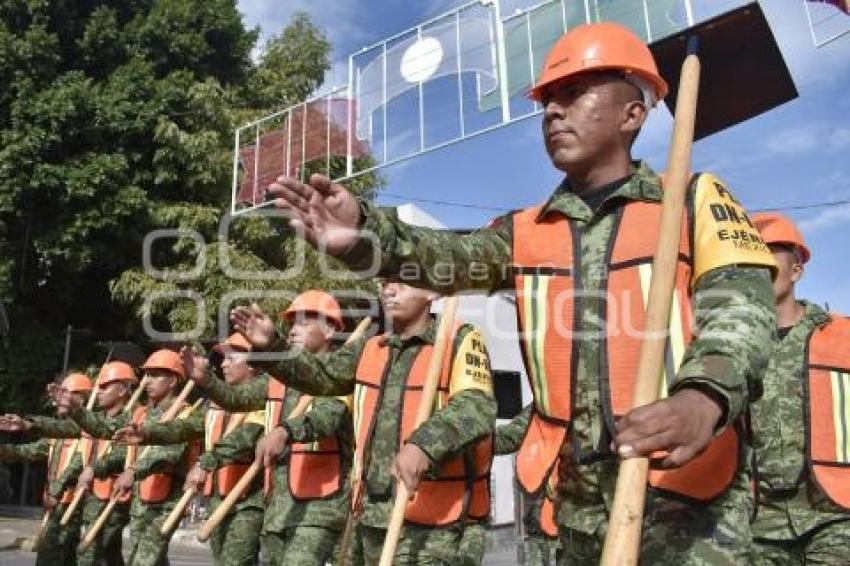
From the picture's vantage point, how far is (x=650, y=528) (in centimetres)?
208

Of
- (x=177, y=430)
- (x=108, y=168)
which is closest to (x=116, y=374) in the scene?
(x=177, y=430)

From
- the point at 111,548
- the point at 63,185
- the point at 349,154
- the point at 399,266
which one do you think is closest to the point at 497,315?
the point at 349,154

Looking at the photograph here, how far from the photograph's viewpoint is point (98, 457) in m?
9.51

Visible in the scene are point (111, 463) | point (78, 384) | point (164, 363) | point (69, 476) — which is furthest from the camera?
point (78, 384)

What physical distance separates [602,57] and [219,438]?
5.60m

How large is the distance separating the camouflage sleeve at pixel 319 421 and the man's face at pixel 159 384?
4160mm

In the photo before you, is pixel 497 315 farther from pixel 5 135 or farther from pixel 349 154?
pixel 5 135

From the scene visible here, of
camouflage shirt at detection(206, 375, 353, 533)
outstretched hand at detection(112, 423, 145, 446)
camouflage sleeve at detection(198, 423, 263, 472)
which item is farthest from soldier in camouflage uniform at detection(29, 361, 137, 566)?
camouflage shirt at detection(206, 375, 353, 533)

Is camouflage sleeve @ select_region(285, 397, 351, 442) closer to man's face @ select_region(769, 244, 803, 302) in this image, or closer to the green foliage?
man's face @ select_region(769, 244, 803, 302)

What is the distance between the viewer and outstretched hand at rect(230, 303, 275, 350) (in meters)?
3.52

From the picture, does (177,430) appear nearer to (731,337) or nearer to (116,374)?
(116,374)

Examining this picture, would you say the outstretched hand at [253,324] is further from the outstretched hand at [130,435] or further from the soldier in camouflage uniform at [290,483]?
the outstretched hand at [130,435]

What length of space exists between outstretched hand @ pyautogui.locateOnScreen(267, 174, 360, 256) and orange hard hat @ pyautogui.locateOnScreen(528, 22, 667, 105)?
0.78m

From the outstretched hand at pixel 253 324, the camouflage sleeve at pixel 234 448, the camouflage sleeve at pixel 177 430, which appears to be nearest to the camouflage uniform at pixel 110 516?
the camouflage sleeve at pixel 177 430
